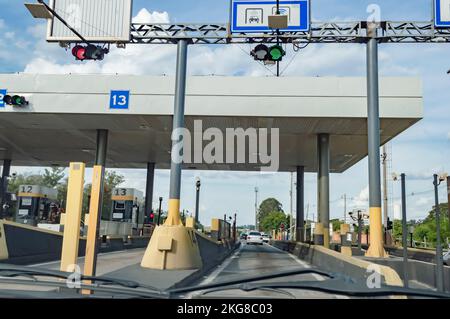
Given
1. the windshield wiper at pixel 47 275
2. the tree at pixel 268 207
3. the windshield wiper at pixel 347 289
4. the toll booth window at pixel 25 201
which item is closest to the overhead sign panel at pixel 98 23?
the windshield wiper at pixel 47 275

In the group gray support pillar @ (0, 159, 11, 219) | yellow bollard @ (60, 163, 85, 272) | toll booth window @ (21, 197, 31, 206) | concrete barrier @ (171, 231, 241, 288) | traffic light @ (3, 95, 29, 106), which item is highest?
traffic light @ (3, 95, 29, 106)

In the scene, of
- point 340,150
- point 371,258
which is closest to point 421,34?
point 371,258

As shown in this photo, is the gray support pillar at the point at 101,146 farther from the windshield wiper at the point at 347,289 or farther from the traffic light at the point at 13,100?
the windshield wiper at the point at 347,289

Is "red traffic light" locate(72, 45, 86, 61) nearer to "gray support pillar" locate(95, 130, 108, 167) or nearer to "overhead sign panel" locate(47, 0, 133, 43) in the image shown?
"overhead sign panel" locate(47, 0, 133, 43)

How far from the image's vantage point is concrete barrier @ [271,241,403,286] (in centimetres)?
721

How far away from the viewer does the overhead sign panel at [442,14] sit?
1396cm

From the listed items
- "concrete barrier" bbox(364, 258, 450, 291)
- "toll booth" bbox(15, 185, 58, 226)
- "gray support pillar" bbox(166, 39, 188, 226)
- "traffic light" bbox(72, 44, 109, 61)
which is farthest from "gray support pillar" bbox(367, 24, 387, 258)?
"toll booth" bbox(15, 185, 58, 226)

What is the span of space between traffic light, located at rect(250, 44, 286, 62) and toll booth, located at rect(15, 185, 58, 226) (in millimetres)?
19033

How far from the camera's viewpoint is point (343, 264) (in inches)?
444

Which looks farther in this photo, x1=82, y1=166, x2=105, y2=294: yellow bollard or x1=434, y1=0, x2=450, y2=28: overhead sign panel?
x1=434, y1=0, x2=450, y2=28: overhead sign panel

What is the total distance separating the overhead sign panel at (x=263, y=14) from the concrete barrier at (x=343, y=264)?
692 centimetres

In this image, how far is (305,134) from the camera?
877 inches

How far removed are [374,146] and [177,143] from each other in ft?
20.1
